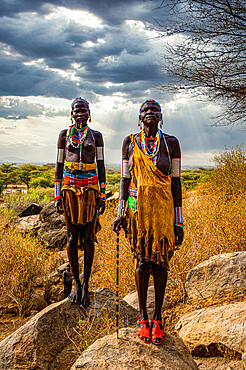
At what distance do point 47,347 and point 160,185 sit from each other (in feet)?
6.89

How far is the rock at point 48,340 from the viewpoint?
3436 millimetres

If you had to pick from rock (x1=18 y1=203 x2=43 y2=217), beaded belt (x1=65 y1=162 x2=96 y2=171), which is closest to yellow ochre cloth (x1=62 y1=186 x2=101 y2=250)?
beaded belt (x1=65 y1=162 x2=96 y2=171)

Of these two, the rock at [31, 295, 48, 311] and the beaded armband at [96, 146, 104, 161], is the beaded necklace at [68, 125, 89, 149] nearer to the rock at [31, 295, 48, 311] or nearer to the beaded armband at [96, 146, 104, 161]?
the beaded armband at [96, 146, 104, 161]

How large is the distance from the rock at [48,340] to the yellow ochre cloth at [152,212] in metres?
1.33

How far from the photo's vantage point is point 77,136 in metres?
3.89

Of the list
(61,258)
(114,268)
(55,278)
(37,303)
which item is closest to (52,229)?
(61,258)

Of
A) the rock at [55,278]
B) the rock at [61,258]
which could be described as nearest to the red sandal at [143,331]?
the rock at [55,278]

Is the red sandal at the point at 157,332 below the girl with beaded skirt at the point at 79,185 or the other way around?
below

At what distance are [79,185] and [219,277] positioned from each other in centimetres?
220

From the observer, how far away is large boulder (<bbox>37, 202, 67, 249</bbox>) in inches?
344

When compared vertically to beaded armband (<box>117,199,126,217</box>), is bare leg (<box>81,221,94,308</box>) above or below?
below

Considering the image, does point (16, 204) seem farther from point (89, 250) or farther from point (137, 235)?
point (137, 235)

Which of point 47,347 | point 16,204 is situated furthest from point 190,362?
point 16,204

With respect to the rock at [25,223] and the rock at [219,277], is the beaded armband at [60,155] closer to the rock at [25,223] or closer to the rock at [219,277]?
the rock at [219,277]
